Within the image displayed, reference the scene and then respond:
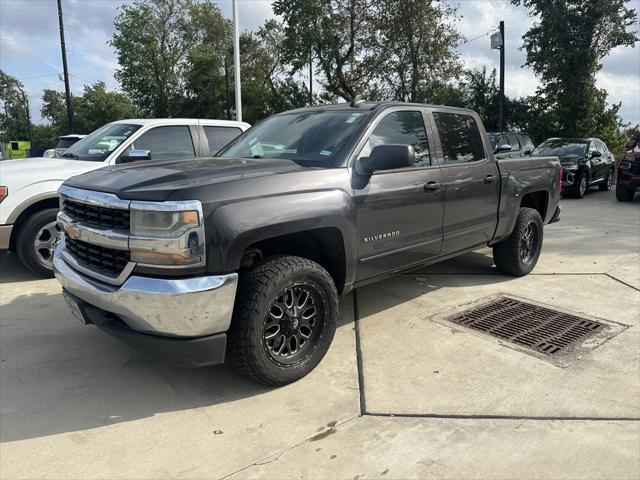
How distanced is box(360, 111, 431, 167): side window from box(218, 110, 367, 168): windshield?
6.9 inches

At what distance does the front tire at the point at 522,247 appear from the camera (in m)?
5.59

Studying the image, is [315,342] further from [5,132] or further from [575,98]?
[5,132]

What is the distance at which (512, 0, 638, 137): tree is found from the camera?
20.0 metres

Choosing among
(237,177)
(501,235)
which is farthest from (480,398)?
(501,235)

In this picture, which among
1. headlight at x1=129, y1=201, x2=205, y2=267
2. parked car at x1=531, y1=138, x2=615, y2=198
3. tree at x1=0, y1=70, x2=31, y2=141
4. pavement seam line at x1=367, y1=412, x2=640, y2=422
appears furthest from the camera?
tree at x1=0, y1=70, x2=31, y2=141

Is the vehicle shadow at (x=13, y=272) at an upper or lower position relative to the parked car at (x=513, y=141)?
lower

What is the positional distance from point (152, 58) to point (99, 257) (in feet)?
116

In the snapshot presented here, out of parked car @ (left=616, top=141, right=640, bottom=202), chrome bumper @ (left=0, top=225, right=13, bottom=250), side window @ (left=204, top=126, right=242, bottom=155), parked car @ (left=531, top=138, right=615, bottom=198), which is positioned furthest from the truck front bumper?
parked car @ (left=531, top=138, right=615, bottom=198)

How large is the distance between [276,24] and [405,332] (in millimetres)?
36312

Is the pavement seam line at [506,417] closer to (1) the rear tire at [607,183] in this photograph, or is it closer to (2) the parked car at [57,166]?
(2) the parked car at [57,166]

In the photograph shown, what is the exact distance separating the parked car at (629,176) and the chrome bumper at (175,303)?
1266 cm

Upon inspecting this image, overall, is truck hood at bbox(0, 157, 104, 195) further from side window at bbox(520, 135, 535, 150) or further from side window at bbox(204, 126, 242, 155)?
side window at bbox(520, 135, 535, 150)

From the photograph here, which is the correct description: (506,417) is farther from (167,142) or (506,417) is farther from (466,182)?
(167,142)

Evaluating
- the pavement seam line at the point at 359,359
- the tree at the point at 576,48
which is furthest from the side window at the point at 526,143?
the pavement seam line at the point at 359,359
